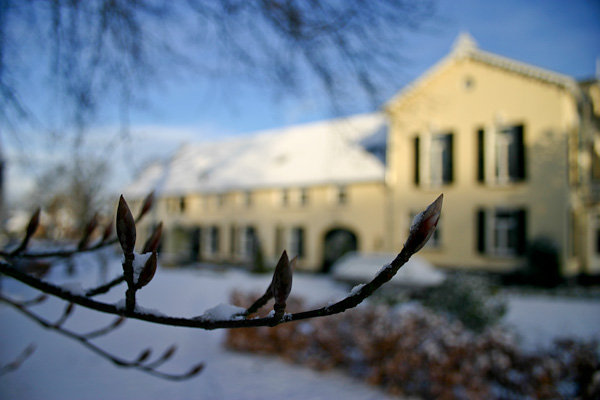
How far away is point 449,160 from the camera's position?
617 inches

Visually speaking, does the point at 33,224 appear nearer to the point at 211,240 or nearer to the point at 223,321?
the point at 223,321

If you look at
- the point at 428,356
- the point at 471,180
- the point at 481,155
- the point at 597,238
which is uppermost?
the point at 481,155

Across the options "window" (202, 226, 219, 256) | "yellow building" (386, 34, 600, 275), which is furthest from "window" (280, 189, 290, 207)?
"yellow building" (386, 34, 600, 275)

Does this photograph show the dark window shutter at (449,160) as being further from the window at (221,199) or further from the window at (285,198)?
the window at (221,199)

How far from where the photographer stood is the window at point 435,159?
15594mm

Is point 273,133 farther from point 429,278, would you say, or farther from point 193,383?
point 193,383

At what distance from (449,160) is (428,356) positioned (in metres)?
11.5

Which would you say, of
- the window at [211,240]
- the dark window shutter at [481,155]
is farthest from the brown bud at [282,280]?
the window at [211,240]

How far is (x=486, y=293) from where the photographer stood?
793cm

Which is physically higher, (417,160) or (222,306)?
(417,160)

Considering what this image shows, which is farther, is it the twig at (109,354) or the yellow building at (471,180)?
the yellow building at (471,180)

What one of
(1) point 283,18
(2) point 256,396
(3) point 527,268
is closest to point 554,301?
(3) point 527,268

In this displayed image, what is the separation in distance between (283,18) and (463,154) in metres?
13.9

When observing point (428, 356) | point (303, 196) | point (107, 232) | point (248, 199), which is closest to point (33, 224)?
point (107, 232)
